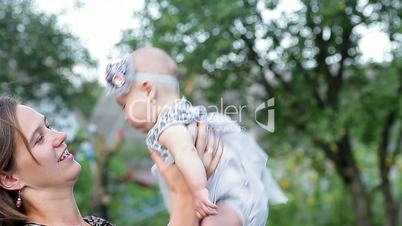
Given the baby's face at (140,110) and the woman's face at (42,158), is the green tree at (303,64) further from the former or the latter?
the woman's face at (42,158)

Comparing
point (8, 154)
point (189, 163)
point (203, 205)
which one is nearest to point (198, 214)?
point (203, 205)

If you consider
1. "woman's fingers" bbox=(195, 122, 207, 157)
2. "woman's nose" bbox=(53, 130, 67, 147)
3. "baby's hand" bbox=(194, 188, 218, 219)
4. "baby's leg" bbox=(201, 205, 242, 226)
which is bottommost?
"baby's leg" bbox=(201, 205, 242, 226)

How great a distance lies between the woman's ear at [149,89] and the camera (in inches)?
86.0

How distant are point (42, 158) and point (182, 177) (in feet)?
1.43

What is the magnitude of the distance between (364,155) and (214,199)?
7.71 metres

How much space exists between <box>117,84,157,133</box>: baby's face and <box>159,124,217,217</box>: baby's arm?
0.12 metres

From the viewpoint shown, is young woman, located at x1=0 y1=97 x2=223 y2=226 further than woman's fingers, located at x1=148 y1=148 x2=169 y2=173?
No

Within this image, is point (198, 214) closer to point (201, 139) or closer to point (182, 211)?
point (182, 211)

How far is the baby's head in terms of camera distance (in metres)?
2.18

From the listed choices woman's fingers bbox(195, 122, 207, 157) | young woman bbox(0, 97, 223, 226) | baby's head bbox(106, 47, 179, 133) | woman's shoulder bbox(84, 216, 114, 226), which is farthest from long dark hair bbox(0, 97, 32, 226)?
woman's fingers bbox(195, 122, 207, 157)

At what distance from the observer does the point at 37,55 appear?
6.98m

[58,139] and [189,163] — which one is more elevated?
[58,139]

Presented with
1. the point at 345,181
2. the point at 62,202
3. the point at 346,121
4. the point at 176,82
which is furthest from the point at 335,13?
the point at 62,202

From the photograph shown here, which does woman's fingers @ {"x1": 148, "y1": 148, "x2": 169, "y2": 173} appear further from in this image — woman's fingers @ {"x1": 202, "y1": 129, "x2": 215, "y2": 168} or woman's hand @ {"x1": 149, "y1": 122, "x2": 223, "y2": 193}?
woman's fingers @ {"x1": 202, "y1": 129, "x2": 215, "y2": 168}
